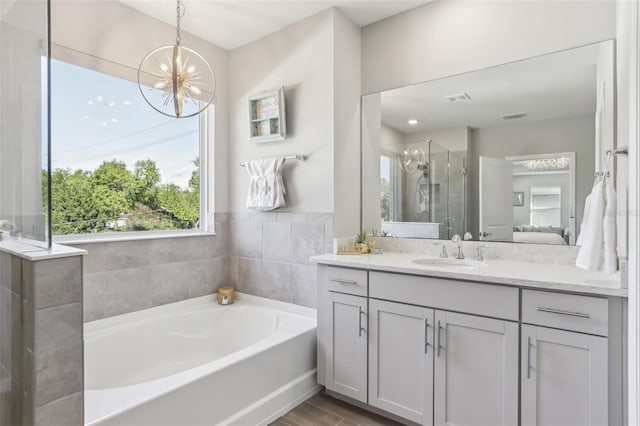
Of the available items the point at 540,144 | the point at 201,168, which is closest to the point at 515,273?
the point at 540,144

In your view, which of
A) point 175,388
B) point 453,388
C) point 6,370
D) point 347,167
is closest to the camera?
point 6,370

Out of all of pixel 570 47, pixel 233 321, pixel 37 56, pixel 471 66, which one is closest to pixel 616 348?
pixel 570 47

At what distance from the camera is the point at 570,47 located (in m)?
2.05

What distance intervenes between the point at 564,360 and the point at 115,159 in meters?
3.01

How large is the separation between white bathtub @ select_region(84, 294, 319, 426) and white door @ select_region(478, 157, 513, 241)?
1382mm

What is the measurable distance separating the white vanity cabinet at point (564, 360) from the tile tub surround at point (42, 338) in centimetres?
190

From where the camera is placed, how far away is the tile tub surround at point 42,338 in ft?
4.10

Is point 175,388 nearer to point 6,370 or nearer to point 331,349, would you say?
point 6,370

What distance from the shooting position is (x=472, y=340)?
1.77m

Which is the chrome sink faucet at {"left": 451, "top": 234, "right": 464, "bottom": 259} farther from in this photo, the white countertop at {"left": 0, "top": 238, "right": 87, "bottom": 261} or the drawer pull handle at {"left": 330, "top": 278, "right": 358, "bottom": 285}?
the white countertop at {"left": 0, "top": 238, "right": 87, "bottom": 261}

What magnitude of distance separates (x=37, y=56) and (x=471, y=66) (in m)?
2.38

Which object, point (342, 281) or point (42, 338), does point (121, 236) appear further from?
point (342, 281)

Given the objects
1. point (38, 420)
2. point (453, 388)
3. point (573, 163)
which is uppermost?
point (573, 163)

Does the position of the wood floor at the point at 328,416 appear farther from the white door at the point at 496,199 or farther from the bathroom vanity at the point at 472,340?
the white door at the point at 496,199
